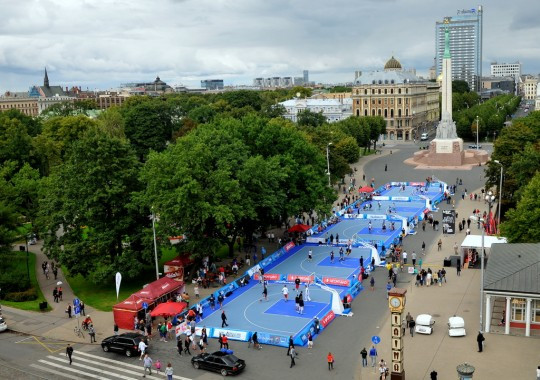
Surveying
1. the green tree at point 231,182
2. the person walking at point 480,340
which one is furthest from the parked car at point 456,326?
the green tree at point 231,182

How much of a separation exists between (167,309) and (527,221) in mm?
24140

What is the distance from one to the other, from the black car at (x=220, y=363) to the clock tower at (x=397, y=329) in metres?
7.58

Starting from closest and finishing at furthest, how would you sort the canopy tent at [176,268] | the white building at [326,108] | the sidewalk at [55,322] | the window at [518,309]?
1. the window at [518,309]
2. the sidewalk at [55,322]
3. the canopy tent at [176,268]
4. the white building at [326,108]

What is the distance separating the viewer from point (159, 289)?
38.0 metres

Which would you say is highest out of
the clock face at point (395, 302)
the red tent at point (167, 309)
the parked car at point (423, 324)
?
the clock face at point (395, 302)

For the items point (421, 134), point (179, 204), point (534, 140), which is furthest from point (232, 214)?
point (421, 134)

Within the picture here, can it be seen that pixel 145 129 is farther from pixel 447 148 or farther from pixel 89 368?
pixel 89 368

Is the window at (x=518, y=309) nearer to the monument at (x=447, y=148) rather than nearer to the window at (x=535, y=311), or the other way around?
the window at (x=535, y=311)

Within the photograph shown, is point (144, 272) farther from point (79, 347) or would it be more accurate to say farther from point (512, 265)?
point (512, 265)

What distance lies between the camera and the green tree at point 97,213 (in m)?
42.5

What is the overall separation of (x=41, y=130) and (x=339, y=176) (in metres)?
50.9

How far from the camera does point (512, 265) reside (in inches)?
1299

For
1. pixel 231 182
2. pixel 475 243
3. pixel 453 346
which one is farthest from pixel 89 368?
pixel 475 243

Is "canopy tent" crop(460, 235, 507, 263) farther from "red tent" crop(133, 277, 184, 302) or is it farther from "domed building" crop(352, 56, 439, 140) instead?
"domed building" crop(352, 56, 439, 140)
